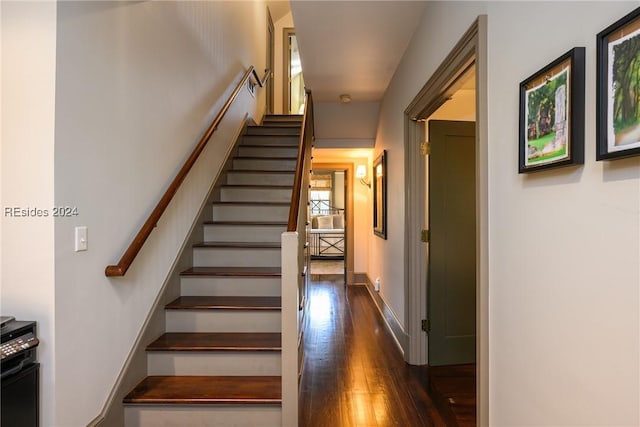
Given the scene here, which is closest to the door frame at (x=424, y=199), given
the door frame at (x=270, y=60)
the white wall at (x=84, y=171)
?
the white wall at (x=84, y=171)

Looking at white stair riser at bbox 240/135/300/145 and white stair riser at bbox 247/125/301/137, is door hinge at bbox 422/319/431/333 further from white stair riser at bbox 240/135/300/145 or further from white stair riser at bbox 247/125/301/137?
white stair riser at bbox 247/125/301/137

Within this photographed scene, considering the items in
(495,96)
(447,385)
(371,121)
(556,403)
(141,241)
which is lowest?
(447,385)

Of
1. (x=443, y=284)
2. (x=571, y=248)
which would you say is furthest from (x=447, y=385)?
(x=571, y=248)

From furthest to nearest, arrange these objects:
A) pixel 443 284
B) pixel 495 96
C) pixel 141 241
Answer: pixel 443 284, pixel 141 241, pixel 495 96

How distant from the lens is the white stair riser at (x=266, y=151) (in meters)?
4.51

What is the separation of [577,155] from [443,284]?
2.16 meters

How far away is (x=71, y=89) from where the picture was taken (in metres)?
1.59

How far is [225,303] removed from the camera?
8.50 ft

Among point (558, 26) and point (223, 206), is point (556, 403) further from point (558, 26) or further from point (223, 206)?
point (223, 206)

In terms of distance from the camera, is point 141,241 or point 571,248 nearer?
point 571,248

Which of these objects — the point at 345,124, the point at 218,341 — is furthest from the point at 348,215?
the point at 218,341

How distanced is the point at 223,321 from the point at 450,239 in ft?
6.16

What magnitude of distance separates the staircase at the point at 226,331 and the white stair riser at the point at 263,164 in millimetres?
437

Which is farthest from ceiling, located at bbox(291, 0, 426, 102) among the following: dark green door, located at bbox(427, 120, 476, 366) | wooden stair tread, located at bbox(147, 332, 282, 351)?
wooden stair tread, located at bbox(147, 332, 282, 351)
